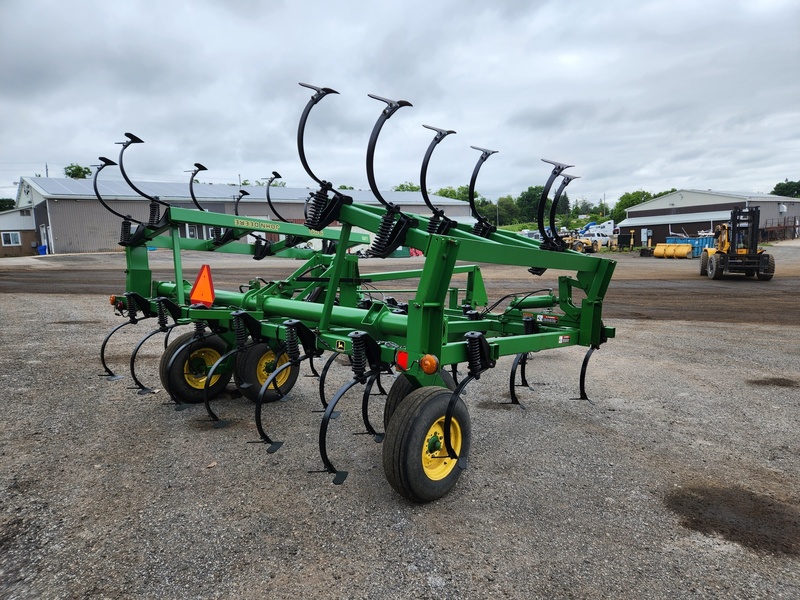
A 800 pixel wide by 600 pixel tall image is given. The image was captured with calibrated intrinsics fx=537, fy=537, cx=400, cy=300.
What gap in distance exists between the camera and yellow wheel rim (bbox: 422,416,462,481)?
3.36 m

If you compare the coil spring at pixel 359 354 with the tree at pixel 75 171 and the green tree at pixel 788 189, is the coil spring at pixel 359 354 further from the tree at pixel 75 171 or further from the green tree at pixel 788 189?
the green tree at pixel 788 189

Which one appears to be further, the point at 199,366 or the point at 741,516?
the point at 199,366

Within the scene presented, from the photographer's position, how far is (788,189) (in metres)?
92.4

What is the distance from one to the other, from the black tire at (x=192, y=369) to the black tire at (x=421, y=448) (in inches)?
111

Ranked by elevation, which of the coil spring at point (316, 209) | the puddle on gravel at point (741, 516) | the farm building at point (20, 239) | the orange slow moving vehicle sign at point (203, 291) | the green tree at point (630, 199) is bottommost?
the puddle on gravel at point (741, 516)

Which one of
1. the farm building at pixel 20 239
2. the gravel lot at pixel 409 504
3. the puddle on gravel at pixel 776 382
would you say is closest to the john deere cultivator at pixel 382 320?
the gravel lot at pixel 409 504

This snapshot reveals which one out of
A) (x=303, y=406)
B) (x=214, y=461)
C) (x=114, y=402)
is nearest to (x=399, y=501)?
(x=214, y=461)

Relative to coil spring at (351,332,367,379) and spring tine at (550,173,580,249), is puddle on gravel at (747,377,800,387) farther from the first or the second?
coil spring at (351,332,367,379)

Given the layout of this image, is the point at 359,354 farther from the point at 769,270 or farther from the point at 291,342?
the point at 769,270

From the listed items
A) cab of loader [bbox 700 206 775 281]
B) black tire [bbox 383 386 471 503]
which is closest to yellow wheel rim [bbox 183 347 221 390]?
black tire [bbox 383 386 471 503]

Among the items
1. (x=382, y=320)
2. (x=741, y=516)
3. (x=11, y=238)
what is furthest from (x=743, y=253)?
(x=11, y=238)

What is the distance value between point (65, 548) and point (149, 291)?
146 inches

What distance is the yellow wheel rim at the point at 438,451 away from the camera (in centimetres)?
336

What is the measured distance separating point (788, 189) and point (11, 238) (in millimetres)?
109583
